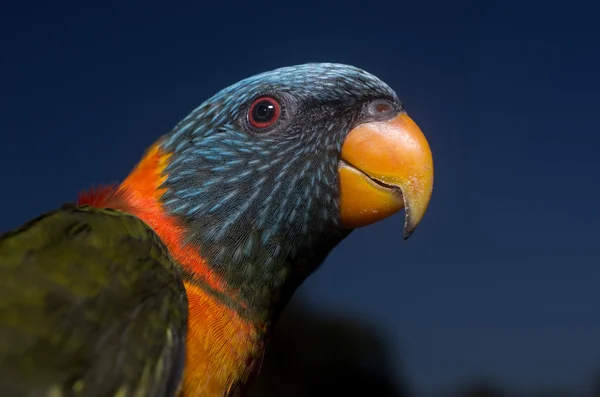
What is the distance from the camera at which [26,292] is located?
182cm

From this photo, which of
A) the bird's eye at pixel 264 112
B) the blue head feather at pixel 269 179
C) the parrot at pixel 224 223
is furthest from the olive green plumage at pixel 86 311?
the bird's eye at pixel 264 112

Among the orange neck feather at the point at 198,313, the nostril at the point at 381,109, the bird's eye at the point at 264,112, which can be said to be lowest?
the orange neck feather at the point at 198,313

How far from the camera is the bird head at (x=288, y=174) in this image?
2385 mm

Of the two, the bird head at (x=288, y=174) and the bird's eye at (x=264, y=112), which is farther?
the bird's eye at (x=264, y=112)

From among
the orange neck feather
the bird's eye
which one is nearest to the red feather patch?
the orange neck feather

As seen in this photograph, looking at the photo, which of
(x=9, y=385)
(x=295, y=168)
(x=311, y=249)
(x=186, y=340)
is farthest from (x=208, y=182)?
(x=9, y=385)

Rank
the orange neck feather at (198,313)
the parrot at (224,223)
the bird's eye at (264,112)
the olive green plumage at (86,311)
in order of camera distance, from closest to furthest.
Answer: the olive green plumage at (86,311), the parrot at (224,223), the orange neck feather at (198,313), the bird's eye at (264,112)

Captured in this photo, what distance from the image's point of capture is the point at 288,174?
8.04 ft

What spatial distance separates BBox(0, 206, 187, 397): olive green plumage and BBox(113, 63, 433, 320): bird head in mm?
355

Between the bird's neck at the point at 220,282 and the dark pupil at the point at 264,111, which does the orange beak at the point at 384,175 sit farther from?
the dark pupil at the point at 264,111

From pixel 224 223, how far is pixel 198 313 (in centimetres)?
42

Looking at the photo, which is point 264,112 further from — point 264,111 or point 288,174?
point 288,174

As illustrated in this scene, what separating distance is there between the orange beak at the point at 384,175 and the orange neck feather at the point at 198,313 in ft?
2.25

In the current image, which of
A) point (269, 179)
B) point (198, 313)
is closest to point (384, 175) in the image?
point (269, 179)
